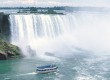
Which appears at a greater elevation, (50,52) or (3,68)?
(50,52)

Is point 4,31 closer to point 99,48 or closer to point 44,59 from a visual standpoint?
point 44,59

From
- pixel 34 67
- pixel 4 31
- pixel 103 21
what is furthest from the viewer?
pixel 103 21

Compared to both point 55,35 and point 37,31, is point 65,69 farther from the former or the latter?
point 55,35

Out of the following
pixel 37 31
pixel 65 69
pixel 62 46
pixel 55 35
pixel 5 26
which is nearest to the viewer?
pixel 65 69

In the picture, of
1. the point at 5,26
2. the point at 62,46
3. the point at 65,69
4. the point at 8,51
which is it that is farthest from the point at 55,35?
the point at 65,69

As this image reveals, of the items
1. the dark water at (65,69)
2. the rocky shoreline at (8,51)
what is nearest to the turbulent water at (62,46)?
the dark water at (65,69)

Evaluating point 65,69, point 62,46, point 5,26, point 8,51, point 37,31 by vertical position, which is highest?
point 37,31

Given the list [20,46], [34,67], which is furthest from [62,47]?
[34,67]

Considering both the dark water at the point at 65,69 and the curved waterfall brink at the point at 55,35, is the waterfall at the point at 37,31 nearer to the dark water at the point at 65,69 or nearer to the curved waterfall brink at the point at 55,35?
the curved waterfall brink at the point at 55,35
